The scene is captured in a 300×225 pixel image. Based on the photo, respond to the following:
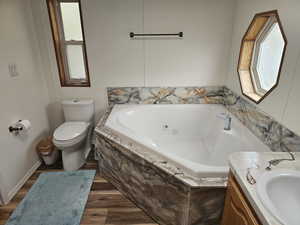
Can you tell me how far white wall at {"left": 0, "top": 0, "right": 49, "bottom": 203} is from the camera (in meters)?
1.75

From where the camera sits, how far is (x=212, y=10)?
2.14 metres

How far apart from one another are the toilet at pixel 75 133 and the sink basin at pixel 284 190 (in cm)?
181

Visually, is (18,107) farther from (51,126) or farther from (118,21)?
(118,21)

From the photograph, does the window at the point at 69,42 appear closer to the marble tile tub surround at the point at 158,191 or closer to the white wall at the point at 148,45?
the white wall at the point at 148,45

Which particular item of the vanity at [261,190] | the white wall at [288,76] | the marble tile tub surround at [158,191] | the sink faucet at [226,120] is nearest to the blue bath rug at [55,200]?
the marble tile tub surround at [158,191]

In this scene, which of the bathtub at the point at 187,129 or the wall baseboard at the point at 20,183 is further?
the bathtub at the point at 187,129

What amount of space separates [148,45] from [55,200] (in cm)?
195

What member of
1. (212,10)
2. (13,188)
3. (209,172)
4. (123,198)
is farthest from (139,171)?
(212,10)

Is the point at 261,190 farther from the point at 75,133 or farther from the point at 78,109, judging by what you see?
the point at 78,109

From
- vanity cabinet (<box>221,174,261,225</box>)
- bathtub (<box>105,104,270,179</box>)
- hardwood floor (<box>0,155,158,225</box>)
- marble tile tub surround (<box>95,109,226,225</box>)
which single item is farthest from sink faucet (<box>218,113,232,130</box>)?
hardwood floor (<box>0,155,158,225</box>)

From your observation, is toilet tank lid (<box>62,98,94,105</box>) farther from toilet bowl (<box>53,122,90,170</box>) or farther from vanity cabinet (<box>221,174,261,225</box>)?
vanity cabinet (<box>221,174,261,225</box>)

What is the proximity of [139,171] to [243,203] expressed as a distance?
86cm

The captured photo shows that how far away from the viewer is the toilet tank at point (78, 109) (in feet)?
7.61

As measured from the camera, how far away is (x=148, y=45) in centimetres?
227
